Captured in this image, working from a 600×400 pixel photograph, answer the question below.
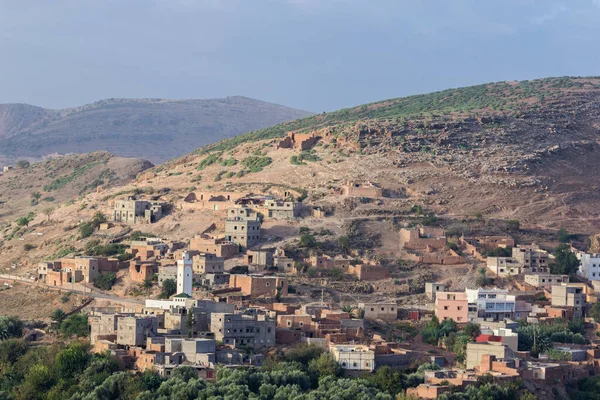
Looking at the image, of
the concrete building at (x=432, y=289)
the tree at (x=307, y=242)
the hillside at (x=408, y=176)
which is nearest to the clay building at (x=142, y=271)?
the hillside at (x=408, y=176)

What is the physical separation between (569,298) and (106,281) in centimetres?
1588

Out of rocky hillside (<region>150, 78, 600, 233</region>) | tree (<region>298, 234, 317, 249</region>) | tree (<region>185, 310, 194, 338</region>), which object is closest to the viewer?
tree (<region>185, 310, 194, 338</region>)

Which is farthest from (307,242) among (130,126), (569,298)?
(130,126)

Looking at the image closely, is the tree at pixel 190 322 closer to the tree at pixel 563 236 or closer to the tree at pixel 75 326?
the tree at pixel 75 326

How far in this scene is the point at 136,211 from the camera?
59.0m

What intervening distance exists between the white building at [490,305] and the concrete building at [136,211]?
16.6 m

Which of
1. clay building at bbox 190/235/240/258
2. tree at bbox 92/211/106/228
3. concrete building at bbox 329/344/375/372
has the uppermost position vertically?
tree at bbox 92/211/106/228

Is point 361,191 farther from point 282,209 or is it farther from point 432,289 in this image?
point 432,289

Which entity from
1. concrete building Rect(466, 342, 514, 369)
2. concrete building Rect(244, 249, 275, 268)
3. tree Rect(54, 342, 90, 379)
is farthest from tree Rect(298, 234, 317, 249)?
tree Rect(54, 342, 90, 379)

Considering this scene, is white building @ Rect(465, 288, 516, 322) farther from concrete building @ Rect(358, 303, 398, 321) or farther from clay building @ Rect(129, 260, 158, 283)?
clay building @ Rect(129, 260, 158, 283)

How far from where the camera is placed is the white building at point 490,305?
149 ft

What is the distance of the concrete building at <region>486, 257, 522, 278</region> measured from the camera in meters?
50.7

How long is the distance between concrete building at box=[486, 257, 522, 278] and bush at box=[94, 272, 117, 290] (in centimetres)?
1338

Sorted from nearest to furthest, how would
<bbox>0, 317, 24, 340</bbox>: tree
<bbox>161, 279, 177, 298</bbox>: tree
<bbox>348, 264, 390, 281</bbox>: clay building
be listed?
1. <bbox>0, 317, 24, 340</bbox>: tree
2. <bbox>161, 279, 177, 298</bbox>: tree
3. <bbox>348, 264, 390, 281</bbox>: clay building
